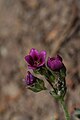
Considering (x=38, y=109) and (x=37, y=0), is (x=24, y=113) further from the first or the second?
(x=37, y=0)

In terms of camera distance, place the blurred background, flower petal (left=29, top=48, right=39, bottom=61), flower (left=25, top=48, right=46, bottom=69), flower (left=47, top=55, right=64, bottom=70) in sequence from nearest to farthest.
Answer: flower (left=47, top=55, right=64, bottom=70) → flower (left=25, top=48, right=46, bottom=69) → flower petal (left=29, top=48, right=39, bottom=61) → the blurred background

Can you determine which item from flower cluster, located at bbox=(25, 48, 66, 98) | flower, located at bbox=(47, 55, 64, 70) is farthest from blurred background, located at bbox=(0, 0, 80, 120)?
flower, located at bbox=(47, 55, 64, 70)

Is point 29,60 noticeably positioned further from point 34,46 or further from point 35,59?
point 34,46

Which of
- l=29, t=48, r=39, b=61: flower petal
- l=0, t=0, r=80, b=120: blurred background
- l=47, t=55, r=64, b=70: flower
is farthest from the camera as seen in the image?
l=0, t=0, r=80, b=120: blurred background

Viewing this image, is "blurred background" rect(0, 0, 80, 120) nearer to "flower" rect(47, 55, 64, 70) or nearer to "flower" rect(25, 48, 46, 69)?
"flower" rect(25, 48, 46, 69)

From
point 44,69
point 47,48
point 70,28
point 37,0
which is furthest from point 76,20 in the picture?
point 44,69

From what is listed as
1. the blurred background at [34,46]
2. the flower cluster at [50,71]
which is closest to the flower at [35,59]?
the flower cluster at [50,71]
